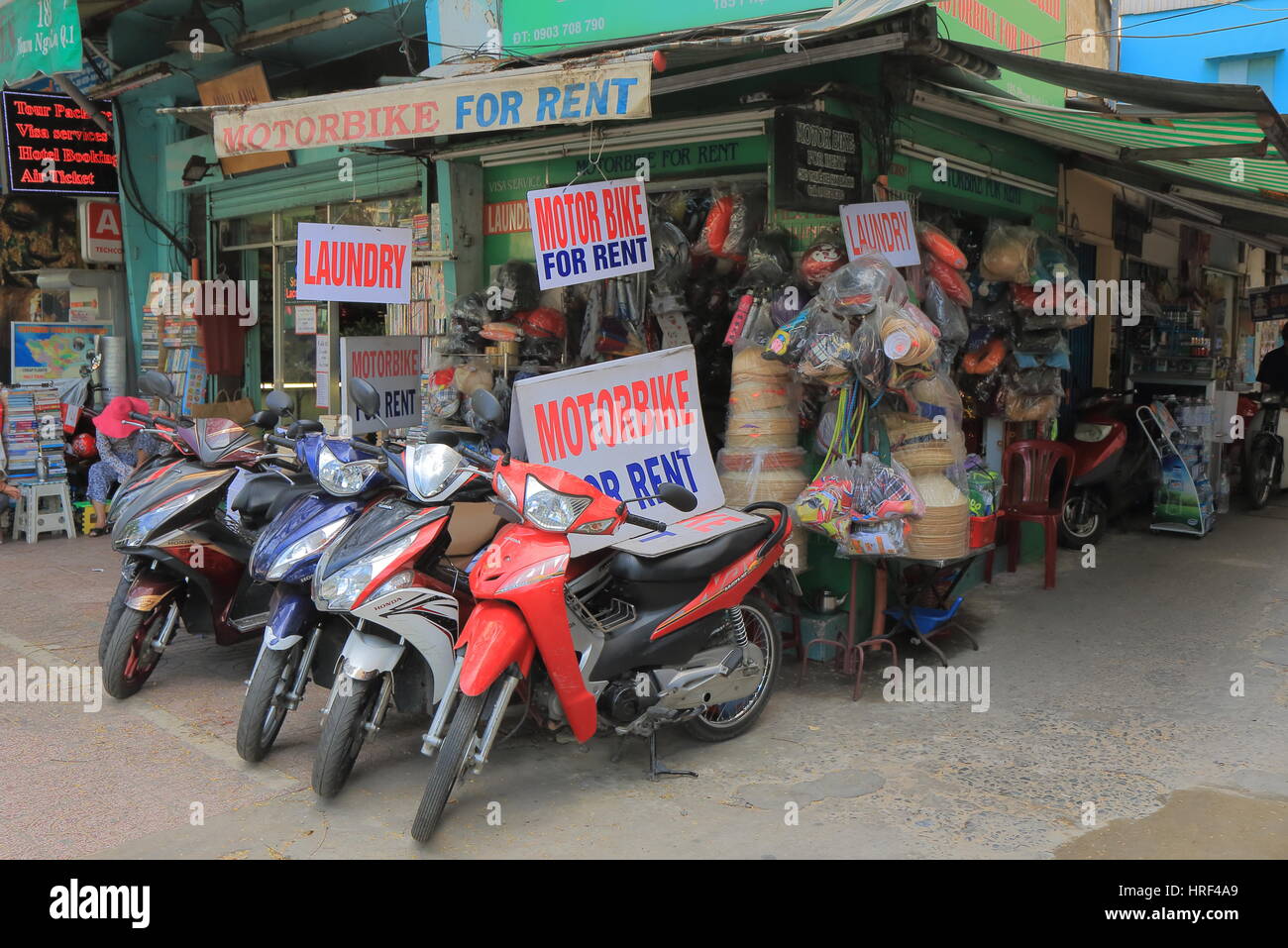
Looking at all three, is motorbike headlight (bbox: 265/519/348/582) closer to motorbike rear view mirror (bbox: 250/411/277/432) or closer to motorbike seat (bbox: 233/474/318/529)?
motorbike seat (bbox: 233/474/318/529)

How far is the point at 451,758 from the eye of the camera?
3.69 meters

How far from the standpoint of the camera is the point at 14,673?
570 cm

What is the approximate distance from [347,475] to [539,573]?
1.03 meters

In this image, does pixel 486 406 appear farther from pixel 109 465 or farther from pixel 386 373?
pixel 109 465

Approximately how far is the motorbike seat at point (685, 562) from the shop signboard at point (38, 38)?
6.71 m

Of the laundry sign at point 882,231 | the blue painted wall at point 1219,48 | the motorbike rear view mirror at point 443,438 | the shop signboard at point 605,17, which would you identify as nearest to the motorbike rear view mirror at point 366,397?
the motorbike rear view mirror at point 443,438

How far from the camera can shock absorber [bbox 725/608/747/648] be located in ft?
15.6

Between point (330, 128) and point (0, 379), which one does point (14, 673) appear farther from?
point (0, 379)

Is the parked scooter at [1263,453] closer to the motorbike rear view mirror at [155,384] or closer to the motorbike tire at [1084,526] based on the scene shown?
the motorbike tire at [1084,526]

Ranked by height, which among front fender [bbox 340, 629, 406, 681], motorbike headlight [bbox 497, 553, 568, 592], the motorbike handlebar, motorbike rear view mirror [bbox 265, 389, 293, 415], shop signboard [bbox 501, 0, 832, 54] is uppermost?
shop signboard [bbox 501, 0, 832, 54]

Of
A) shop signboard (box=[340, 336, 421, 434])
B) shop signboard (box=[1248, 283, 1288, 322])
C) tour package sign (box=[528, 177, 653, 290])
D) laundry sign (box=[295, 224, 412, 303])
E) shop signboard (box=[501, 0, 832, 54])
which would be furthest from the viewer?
shop signboard (box=[1248, 283, 1288, 322])

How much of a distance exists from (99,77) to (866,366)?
9027 millimetres

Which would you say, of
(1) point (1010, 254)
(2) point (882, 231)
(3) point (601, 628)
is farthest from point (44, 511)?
(1) point (1010, 254)

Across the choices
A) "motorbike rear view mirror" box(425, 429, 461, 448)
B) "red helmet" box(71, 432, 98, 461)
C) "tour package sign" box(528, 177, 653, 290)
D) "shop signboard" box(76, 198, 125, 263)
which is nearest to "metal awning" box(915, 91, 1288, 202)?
"tour package sign" box(528, 177, 653, 290)
